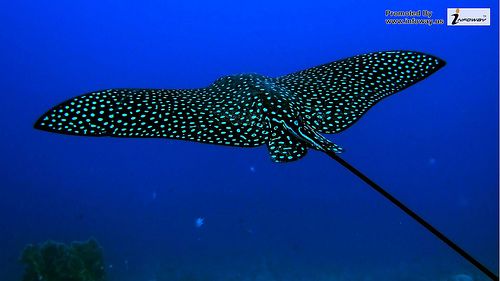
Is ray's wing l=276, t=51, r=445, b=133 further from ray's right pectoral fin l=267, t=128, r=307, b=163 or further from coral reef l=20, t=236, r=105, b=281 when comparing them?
coral reef l=20, t=236, r=105, b=281

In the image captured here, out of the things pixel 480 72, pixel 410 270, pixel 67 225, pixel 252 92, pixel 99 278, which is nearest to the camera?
pixel 252 92

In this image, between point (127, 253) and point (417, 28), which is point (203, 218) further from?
point (417, 28)

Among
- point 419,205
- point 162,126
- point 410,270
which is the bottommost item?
point 419,205

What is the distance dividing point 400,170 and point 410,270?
9696 millimetres

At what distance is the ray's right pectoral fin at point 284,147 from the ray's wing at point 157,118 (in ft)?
0.39

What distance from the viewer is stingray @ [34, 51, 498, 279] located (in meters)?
3.36

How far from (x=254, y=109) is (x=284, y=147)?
0.57 metres

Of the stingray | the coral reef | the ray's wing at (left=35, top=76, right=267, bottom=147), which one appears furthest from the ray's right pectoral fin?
the coral reef

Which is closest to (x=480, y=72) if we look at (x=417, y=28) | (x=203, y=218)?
(x=417, y=28)

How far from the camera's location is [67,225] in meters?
17.8

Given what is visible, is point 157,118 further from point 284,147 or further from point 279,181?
point 279,181

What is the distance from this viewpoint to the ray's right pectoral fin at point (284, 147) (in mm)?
3158

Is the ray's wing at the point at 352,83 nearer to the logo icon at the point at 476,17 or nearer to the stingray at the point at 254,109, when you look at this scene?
the stingray at the point at 254,109

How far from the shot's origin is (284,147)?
3268mm
